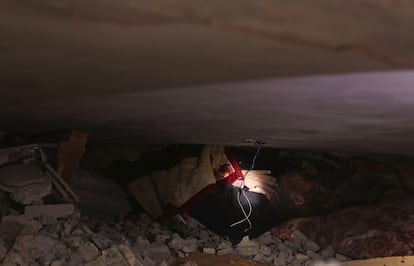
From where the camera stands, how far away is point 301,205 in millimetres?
4129

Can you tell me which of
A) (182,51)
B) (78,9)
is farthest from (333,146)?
(78,9)

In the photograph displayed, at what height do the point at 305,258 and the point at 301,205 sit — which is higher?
the point at 301,205

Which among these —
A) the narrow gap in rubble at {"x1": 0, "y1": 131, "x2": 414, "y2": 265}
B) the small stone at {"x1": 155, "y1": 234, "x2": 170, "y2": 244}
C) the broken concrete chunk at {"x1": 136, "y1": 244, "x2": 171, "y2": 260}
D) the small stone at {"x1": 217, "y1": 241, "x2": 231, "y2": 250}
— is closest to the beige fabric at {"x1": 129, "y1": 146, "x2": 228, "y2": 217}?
the narrow gap in rubble at {"x1": 0, "y1": 131, "x2": 414, "y2": 265}

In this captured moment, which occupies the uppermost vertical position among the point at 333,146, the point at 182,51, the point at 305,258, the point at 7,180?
the point at 182,51

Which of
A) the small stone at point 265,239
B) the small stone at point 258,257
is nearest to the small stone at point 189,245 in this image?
the small stone at point 258,257

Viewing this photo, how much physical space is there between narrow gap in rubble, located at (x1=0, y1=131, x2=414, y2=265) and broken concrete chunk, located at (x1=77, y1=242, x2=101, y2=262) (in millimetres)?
729

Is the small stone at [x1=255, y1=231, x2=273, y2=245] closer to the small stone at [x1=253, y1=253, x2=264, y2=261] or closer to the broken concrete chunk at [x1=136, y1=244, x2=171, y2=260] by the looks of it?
the small stone at [x1=253, y1=253, x2=264, y2=261]

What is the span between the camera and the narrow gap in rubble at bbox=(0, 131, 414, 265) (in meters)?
3.52

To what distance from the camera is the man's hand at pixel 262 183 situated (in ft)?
13.2

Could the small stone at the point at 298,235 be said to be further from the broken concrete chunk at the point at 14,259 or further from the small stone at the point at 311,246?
the broken concrete chunk at the point at 14,259

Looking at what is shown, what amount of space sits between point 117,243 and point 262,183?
6.05 ft

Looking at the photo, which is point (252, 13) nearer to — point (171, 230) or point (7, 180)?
point (7, 180)

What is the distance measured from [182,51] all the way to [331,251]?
3.10 meters

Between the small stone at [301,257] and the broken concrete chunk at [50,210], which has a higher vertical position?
the broken concrete chunk at [50,210]
